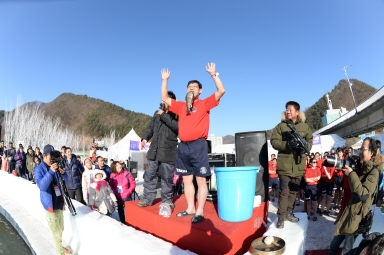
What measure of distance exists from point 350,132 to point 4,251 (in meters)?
30.3

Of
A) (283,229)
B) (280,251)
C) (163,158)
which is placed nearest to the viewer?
(280,251)

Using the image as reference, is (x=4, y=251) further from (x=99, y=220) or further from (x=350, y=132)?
(x=350, y=132)

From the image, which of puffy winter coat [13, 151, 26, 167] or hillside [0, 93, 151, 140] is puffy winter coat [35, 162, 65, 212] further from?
hillside [0, 93, 151, 140]

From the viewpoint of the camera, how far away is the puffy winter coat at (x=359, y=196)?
101 inches

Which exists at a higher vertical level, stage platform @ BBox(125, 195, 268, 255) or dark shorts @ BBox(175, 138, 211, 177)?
dark shorts @ BBox(175, 138, 211, 177)

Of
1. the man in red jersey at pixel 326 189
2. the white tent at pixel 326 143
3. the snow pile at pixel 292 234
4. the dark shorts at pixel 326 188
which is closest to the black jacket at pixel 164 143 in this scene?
the snow pile at pixel 292 234

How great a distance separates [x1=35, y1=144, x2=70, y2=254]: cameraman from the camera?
3516 millimetres

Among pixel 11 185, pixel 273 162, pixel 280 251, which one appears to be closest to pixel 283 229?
pixel 280 251

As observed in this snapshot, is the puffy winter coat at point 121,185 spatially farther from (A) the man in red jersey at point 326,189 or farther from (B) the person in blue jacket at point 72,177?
(A) the man in red jersey at point 326,189

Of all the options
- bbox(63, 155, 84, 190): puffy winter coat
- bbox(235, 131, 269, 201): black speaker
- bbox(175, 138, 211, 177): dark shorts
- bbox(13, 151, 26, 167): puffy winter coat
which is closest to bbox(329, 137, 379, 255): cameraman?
bbox(175, 138, 211, 177): dark shorts

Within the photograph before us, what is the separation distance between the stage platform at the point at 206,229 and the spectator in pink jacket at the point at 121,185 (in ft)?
5.77

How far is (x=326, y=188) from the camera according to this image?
6641 millimetres

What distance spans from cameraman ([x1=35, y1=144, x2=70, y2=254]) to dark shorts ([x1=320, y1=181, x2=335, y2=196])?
6.20 meters

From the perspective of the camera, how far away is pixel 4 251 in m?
5.16
